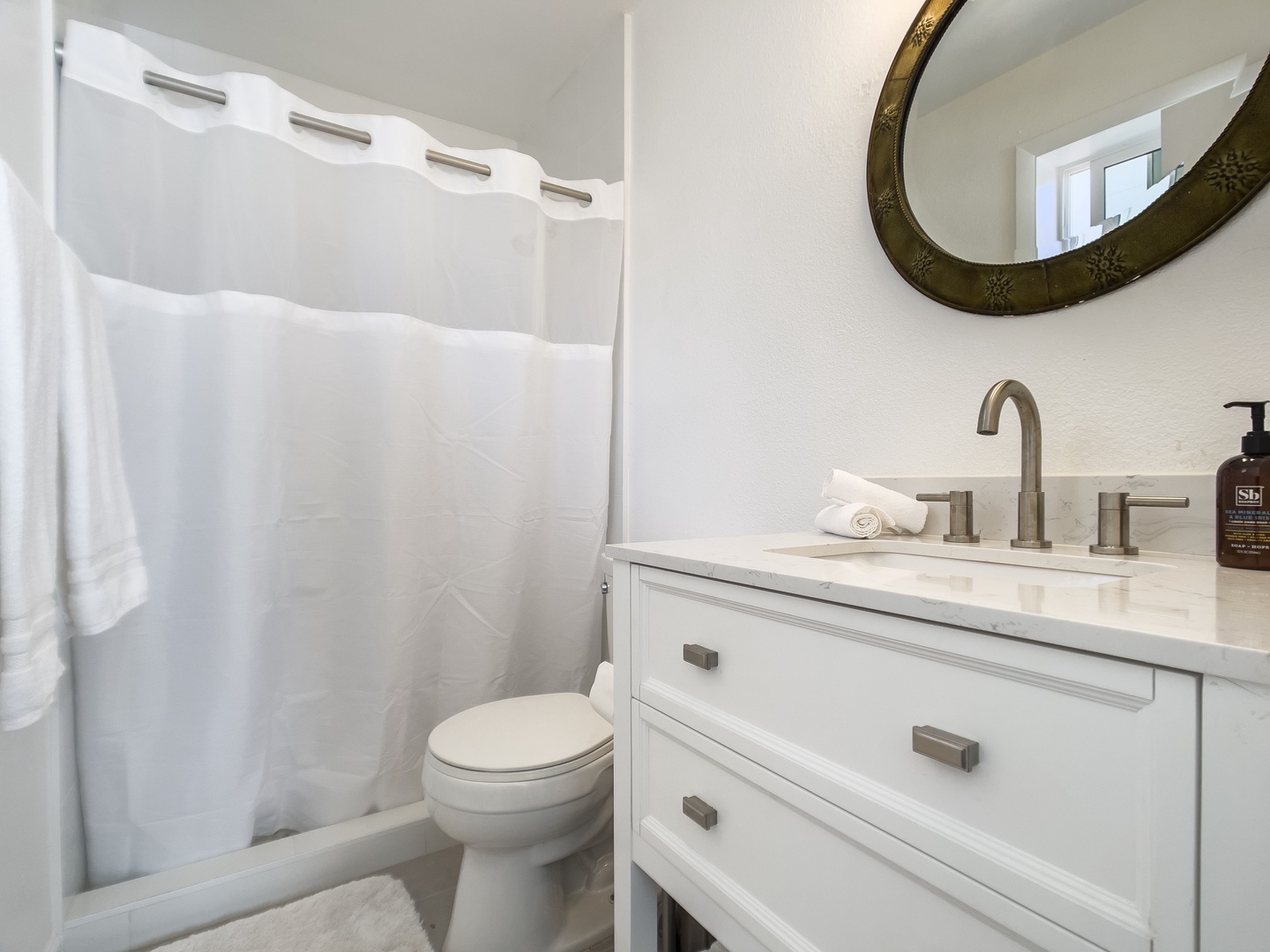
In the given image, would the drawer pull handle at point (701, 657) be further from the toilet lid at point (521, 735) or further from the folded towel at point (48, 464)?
the folded towel at point (48, 464)

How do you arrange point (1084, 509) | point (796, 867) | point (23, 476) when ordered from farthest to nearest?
point (1084, 509) < point (23, 476) < point (796, 867)

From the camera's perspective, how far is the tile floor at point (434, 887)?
1361mm

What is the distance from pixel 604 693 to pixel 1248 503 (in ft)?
3.37

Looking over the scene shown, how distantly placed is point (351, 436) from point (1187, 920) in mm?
1618

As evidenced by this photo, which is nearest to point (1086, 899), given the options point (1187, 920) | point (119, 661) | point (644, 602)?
point (1187, 920)

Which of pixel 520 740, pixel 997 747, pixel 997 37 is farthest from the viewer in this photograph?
pixel 520 740

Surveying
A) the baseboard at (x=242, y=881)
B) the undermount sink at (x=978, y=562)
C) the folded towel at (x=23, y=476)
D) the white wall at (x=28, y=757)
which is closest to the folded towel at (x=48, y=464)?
the folded towel at (x=23, y=476)

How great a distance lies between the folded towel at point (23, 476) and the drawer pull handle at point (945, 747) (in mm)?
993

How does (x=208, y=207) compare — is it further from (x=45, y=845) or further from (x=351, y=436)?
(x=45, y=845)

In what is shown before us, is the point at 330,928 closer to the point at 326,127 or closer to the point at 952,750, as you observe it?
the point at 952,750

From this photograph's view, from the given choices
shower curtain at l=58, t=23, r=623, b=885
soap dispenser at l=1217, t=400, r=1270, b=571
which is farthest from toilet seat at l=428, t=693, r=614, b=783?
soap dispenser at l=1217, t=400, r=1270, b=571

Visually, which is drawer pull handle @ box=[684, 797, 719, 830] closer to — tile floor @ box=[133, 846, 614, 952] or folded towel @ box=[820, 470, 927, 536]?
folded towel @ box=[820, 470, 927, 536]

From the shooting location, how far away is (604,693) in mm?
1307

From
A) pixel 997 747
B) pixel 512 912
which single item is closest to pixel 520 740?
pixel 512 912
